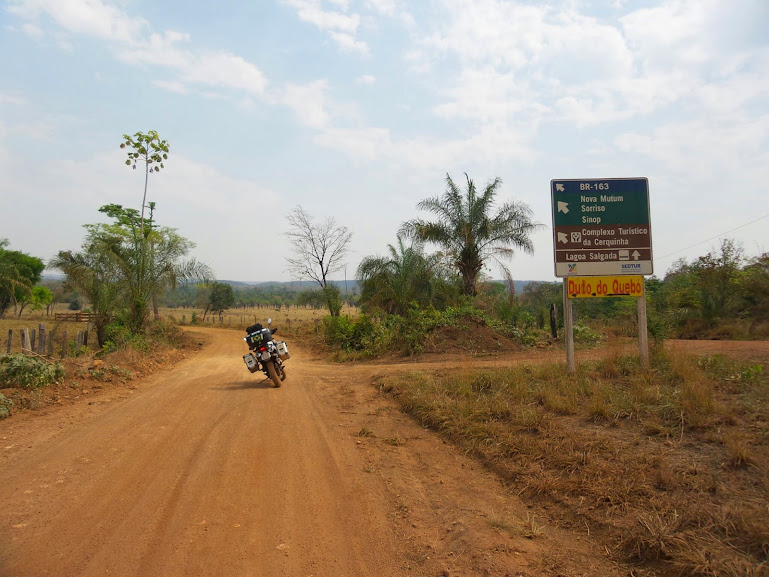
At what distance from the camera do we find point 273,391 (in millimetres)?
10688

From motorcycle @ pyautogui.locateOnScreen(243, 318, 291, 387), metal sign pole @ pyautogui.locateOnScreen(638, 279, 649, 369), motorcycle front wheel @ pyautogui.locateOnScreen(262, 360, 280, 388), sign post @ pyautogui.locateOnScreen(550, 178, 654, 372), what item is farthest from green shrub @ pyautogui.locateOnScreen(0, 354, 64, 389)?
metal sign pole @ pyautogui.locateOnScreen(638, 279, 649, 369)

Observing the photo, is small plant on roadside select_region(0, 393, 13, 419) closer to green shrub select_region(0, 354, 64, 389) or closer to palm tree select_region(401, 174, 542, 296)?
green shrub select_region(0, 354, 64, 389)

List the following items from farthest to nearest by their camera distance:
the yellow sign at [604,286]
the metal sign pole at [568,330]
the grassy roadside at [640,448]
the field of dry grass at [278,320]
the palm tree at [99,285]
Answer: the field of dry grass at [278,320], the palm tree at [99,285], the yellow sign at [604,286], the metal sign pole at [568,330], the grassy roadside at [640,448]

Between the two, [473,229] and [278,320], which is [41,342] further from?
[278,320]

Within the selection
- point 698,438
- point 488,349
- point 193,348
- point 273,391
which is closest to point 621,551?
point 698,438

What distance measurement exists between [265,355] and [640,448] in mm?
7829

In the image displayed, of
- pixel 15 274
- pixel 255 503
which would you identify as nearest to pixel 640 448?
pixel 255 503

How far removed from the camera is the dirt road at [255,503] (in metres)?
3.63

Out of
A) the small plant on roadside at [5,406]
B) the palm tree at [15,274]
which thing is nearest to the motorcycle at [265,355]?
the small plant on roadside at [5,406]

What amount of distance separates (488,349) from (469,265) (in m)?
7.89

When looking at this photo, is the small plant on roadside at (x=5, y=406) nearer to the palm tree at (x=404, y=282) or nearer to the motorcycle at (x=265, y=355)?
the motorcycle at (x=265, y=355)

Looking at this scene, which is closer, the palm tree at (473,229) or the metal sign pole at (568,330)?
the metal sign pole at (568,330)

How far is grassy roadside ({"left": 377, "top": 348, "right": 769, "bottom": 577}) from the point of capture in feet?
11.8

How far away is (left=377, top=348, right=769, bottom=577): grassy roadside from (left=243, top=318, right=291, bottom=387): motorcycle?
134 inches
